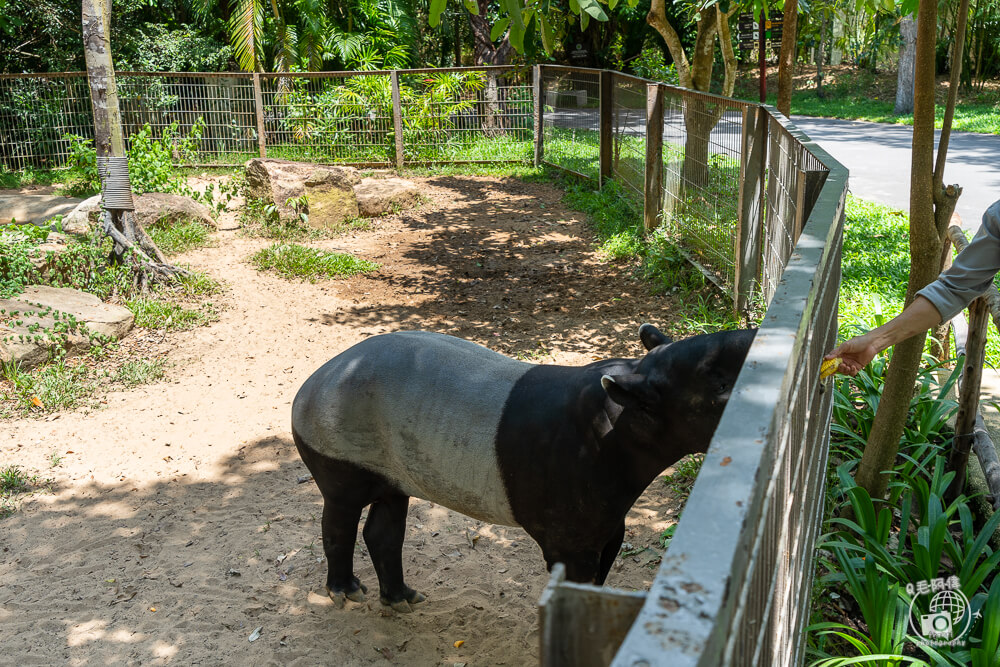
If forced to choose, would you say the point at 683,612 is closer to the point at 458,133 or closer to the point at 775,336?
the point at 775,336

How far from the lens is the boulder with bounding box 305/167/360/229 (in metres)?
11.0

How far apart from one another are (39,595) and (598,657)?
13.4ft

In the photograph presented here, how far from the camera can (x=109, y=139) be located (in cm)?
831

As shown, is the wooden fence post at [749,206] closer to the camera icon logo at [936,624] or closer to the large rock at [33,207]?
the camera icon logo at [936,624]

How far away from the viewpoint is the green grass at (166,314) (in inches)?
302

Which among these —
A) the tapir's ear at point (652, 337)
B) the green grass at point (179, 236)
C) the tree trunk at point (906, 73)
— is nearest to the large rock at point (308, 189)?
the green grass at point (179, 236)

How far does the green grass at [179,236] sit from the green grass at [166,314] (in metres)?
1.84

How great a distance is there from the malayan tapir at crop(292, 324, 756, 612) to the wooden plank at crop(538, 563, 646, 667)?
1912 mm

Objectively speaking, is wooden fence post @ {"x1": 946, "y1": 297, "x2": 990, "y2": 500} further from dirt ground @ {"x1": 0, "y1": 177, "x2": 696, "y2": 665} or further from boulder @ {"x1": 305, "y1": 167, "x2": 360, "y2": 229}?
boulder @ {"x1": 305, "y1": 167, "x2": 360, "y2": 229}

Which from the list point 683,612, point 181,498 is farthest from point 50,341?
point 683,612

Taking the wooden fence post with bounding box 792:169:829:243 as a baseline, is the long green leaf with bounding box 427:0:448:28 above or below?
above

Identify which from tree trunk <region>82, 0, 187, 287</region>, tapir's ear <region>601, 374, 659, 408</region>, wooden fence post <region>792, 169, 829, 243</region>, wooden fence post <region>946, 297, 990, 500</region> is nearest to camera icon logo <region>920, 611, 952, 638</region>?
wooden fence post <region>946, 297, 990, 500</region>

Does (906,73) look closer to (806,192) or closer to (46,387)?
(806,192)

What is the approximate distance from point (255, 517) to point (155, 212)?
6453 mm
